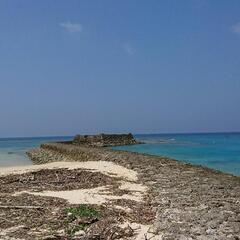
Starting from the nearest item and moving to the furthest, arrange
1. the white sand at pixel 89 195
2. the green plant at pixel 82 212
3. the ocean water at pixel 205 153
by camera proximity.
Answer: the green plant at pixel 82 212
the white sand at pixel 89 195
the ocean water at pixel 205 153

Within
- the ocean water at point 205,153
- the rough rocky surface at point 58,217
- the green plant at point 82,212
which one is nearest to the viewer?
the rough rocky surface at point 58,217

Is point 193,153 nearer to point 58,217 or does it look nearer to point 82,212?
point 82,212

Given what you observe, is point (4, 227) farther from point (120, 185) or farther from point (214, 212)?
point (120, 185)

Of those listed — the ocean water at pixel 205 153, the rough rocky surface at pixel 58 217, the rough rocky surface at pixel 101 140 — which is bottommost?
the ocean water at pixel 205 153

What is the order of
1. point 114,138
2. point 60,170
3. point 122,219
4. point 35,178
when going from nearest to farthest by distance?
point 122,219, point 35,178, point 60,170, point 114,138

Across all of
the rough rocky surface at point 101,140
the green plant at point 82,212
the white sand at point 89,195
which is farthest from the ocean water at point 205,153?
the green plant at point 82,212

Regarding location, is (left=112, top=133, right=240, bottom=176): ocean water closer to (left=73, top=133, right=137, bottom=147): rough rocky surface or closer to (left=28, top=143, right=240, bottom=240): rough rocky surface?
(left=73, top=133, right=137, bottom=147): rough rocky surface

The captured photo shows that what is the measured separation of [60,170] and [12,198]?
8.13 meters

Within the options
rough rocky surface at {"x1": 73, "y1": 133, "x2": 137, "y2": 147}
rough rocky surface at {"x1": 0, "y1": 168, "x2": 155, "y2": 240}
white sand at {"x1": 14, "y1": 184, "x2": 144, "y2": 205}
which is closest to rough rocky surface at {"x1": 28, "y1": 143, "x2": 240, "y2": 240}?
rough rocky surface at {"x1": 0, "y1": 168, "x2": 155, "y2": 240}

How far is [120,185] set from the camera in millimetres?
15672

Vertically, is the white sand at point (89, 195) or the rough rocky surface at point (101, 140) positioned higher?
the rough rocky surface at point (101, 140)

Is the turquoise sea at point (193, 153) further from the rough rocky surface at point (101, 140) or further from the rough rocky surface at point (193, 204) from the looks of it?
the rough rocky surface at point (193, 204)

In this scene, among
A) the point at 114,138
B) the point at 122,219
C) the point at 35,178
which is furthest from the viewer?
the point at 114,138

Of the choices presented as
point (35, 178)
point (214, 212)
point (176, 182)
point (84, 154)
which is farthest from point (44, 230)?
point (84, 154)
